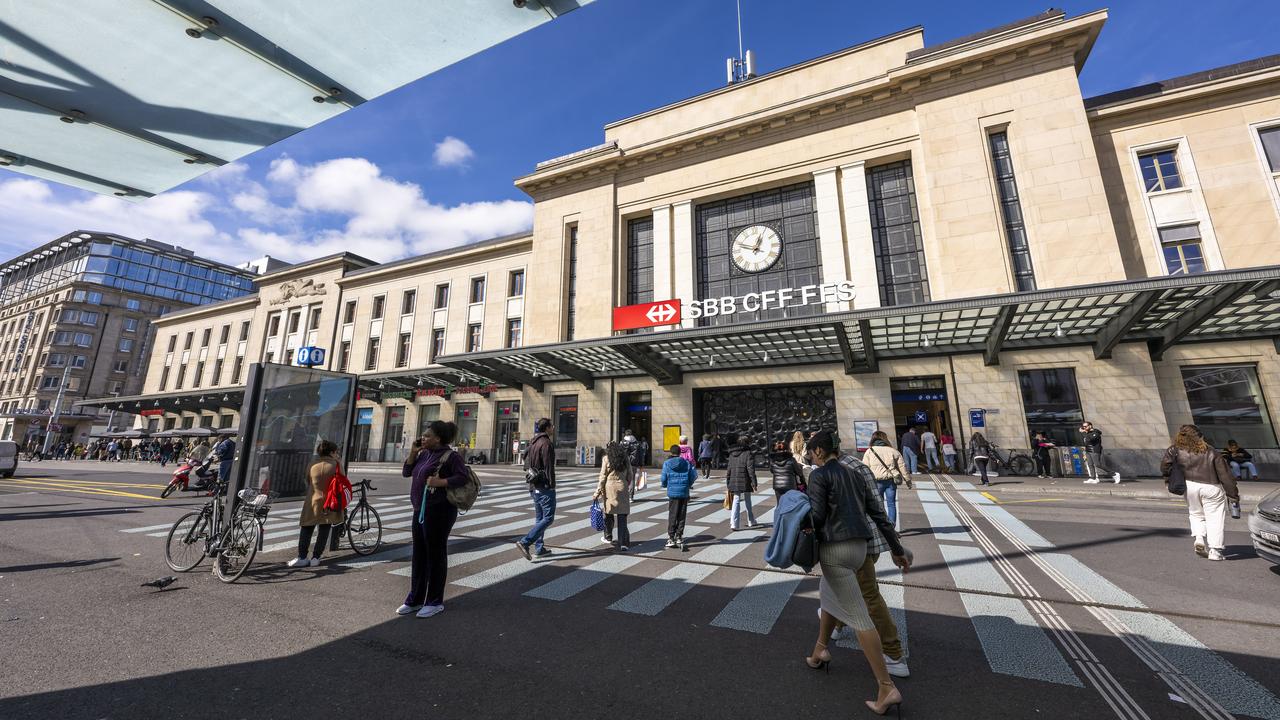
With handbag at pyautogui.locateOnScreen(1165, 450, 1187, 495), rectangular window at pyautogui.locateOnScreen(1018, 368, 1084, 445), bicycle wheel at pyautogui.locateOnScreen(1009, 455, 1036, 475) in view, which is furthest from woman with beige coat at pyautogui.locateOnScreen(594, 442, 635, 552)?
rectangular window at pyautogui.locateOnScreen(1018, 368, 1084, 445)

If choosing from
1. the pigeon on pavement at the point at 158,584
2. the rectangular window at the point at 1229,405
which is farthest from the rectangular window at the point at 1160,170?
the pigeon on pavement at the point at 158,584

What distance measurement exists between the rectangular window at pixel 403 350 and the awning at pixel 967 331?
11.8 metres

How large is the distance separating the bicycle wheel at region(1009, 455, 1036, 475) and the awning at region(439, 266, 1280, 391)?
12.9 feet

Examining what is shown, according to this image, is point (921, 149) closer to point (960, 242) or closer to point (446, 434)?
point (960, 242)

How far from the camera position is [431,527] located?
500 centimetres

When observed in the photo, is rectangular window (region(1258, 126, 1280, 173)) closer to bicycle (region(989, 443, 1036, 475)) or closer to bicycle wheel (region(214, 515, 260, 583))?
bicycle (region(989, 443, 1036, 475))

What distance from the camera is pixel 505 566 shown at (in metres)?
6.59

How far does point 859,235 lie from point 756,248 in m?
5.15

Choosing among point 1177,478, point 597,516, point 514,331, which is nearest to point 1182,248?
point 1177,478

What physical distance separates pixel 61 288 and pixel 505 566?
A: 3731 inches

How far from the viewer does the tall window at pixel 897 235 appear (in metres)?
22.6

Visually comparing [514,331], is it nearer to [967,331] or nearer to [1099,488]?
[967,331]

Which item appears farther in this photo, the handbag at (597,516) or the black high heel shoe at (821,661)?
the handbag at (597,516)

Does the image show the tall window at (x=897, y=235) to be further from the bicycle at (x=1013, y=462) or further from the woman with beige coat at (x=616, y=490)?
the woman with beige coat at (x=616, y=490)
